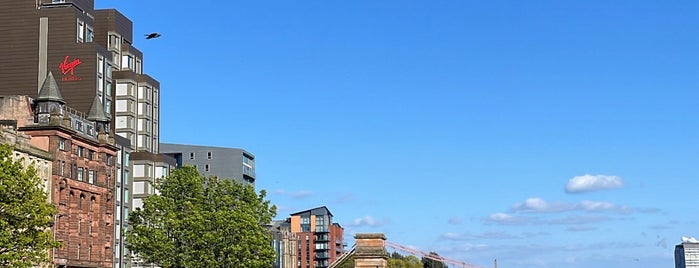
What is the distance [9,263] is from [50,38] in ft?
285

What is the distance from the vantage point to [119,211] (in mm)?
154625

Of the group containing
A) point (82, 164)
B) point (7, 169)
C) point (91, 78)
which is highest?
point (91, 78)

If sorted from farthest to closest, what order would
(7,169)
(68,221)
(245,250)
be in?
(68,221), (245,250), (7,169)

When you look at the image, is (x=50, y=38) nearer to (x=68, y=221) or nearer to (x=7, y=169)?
(x=68, y=221)

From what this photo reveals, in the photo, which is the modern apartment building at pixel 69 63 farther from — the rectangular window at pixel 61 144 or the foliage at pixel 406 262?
the foliage at pixel 406 262

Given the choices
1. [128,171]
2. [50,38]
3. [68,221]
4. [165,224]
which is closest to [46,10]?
[50,38]

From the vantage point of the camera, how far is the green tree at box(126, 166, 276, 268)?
101 m

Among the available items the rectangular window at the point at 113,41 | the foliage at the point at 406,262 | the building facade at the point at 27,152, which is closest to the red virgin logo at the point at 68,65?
the rectangular window at the point at 113,41

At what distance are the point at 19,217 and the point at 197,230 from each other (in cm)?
3331

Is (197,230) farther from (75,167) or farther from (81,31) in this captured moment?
(81,31)

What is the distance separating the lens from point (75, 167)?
5030 inches

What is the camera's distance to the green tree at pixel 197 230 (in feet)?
332

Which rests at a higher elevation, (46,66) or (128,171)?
(46,66)

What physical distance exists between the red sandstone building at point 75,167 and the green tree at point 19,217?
48.7m
